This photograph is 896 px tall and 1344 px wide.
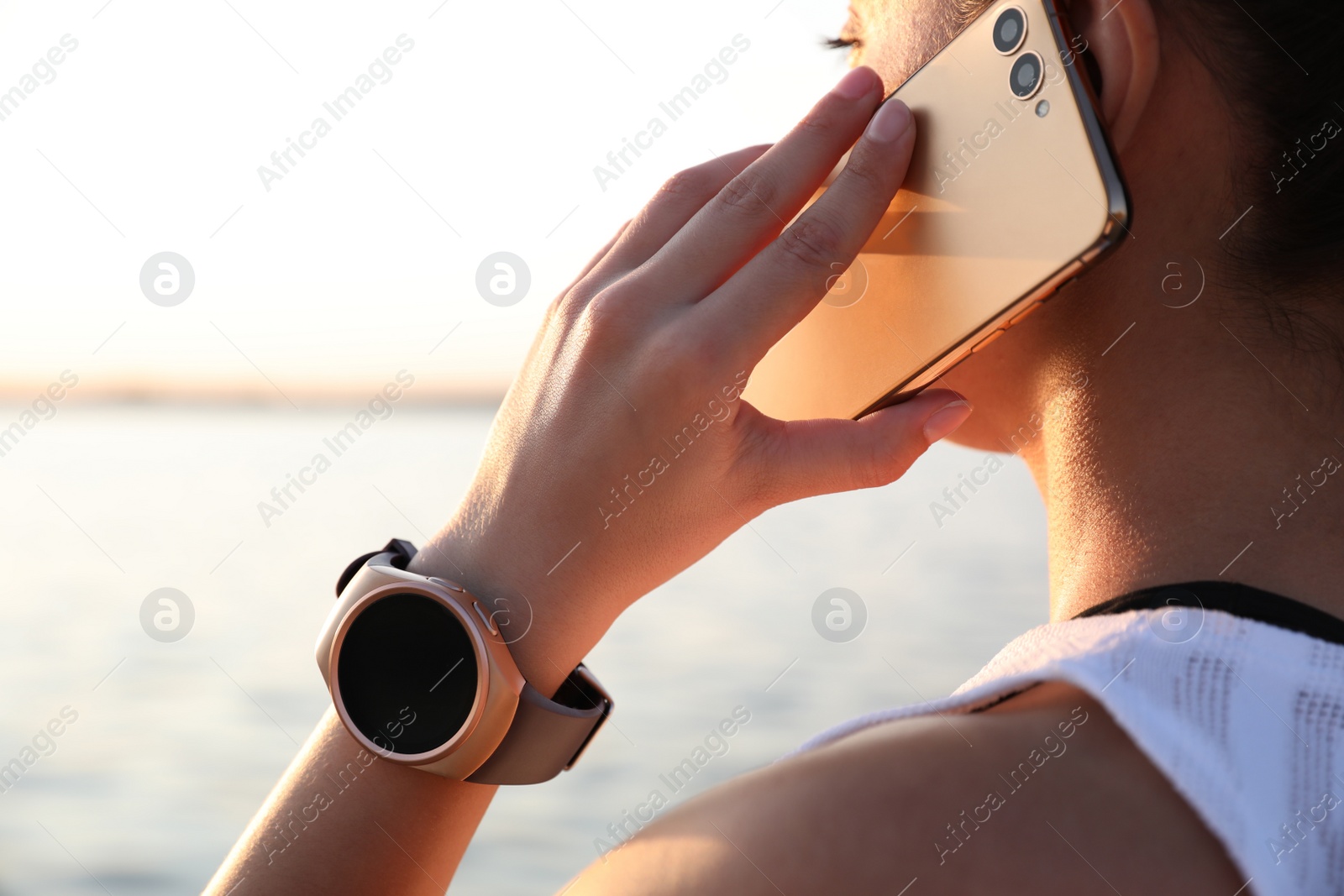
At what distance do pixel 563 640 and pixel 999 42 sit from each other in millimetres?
667

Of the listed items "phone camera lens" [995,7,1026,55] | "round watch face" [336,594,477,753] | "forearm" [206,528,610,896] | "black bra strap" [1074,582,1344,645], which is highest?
"phone camera lens" [995,7,1026,55]

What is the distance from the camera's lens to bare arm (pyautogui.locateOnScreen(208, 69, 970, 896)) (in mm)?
945

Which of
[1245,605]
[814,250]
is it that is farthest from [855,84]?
[1245,605]

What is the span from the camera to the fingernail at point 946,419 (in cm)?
97

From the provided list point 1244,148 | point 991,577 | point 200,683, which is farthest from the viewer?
point 991,577

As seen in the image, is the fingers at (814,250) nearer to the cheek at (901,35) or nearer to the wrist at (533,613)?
the cheek at (901,35)

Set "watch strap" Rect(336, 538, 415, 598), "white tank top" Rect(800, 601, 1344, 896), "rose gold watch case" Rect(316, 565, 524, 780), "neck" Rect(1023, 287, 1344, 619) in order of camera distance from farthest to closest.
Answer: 1. "watch strap" Rect(336, 538, 415, 598)
2. "rose gold watch case" Rect(316, 565, 524, 780)
3. "neck" Rect(1023, 287, 1344, 619)
4. "white tank top" Rect(800, 601, 1344, 896)

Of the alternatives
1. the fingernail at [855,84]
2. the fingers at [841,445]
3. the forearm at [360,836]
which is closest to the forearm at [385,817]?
the forearm at [360,836]

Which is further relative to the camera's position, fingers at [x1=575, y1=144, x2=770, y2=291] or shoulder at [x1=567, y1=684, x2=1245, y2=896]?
fingers at [x1=575, y1=144, x2=770, y2=291]

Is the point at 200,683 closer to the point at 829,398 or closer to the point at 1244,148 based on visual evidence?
the point at 829,398

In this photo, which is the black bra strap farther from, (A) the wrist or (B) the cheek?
(B) the cheek

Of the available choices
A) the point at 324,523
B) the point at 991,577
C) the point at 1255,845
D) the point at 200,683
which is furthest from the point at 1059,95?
the point at 324,523

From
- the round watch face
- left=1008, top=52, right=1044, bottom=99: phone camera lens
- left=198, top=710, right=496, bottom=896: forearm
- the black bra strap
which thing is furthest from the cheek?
left=198, top=710, right=496, bottom=896: forearm

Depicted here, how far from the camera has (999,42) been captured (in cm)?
89
